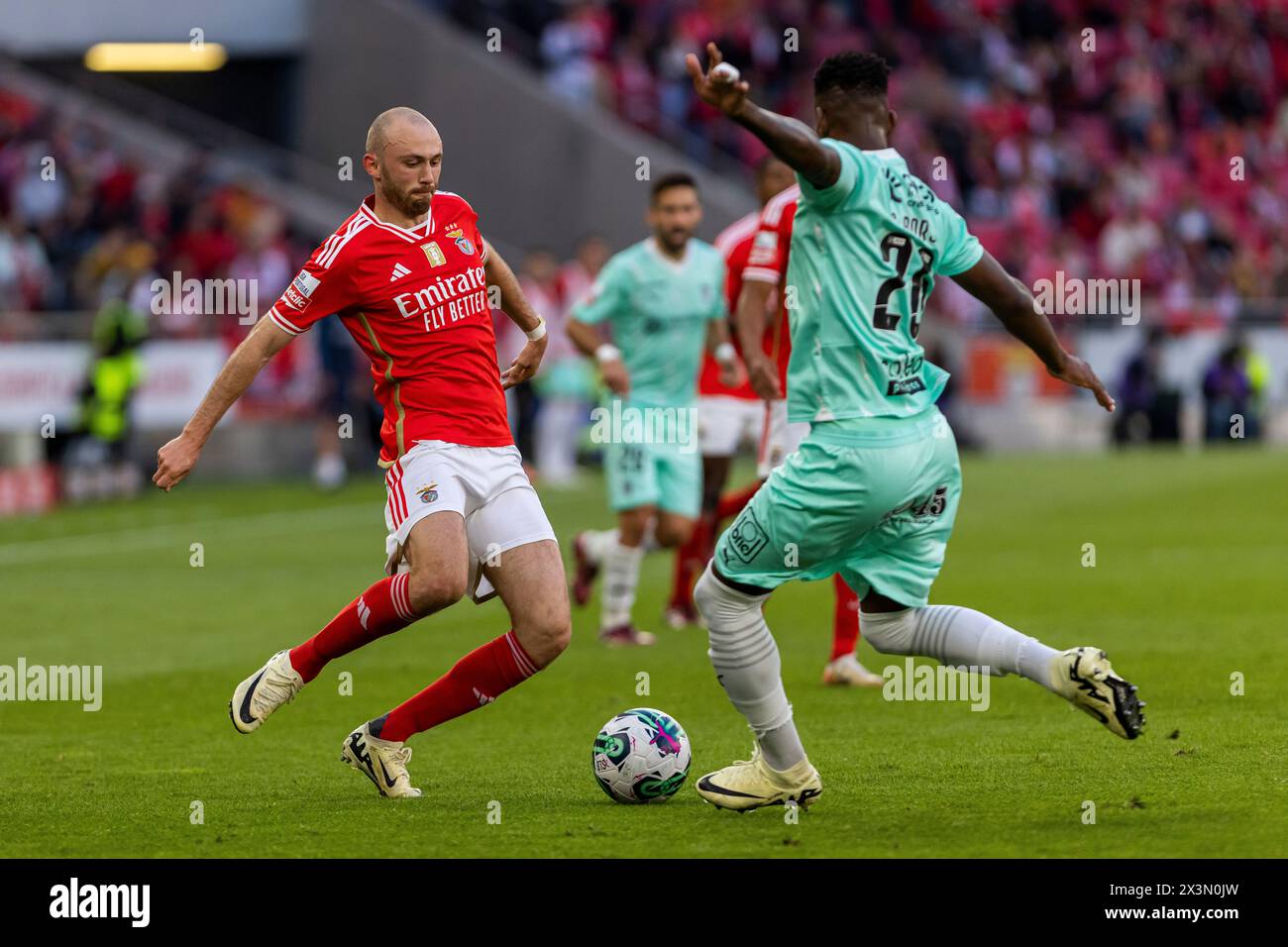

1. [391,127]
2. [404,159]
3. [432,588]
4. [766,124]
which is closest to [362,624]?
[432,588]

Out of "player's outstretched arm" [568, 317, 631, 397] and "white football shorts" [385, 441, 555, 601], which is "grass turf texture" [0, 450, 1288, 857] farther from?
"player's outstretched arm" [568, 317, 631, 397]

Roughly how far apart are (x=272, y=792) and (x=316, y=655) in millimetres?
513

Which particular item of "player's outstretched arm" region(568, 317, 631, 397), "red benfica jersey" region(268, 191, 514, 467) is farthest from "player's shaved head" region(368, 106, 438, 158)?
"player's outstretched arm" region(568, 317, 631, 397)

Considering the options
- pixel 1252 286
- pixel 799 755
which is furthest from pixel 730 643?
pixel 1252 286

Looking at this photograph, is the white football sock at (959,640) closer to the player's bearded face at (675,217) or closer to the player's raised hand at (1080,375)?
the player's raised hand at (1080,375)

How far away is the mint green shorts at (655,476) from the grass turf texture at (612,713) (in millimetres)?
783

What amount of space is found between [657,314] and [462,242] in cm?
469

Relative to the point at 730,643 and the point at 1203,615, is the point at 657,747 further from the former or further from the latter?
the point at 1203,615

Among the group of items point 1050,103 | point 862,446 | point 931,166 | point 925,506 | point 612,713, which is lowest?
point 612,713

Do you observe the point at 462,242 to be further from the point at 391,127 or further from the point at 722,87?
the point at 722,87

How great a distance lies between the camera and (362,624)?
7.25m

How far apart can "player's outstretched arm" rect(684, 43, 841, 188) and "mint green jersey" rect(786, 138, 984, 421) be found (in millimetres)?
192

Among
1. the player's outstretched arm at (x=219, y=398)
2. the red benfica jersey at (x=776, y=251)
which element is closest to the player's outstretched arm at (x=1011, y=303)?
the player's outstretched arm at (x=219, y=398)

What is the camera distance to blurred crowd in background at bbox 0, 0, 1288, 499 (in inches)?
1001
